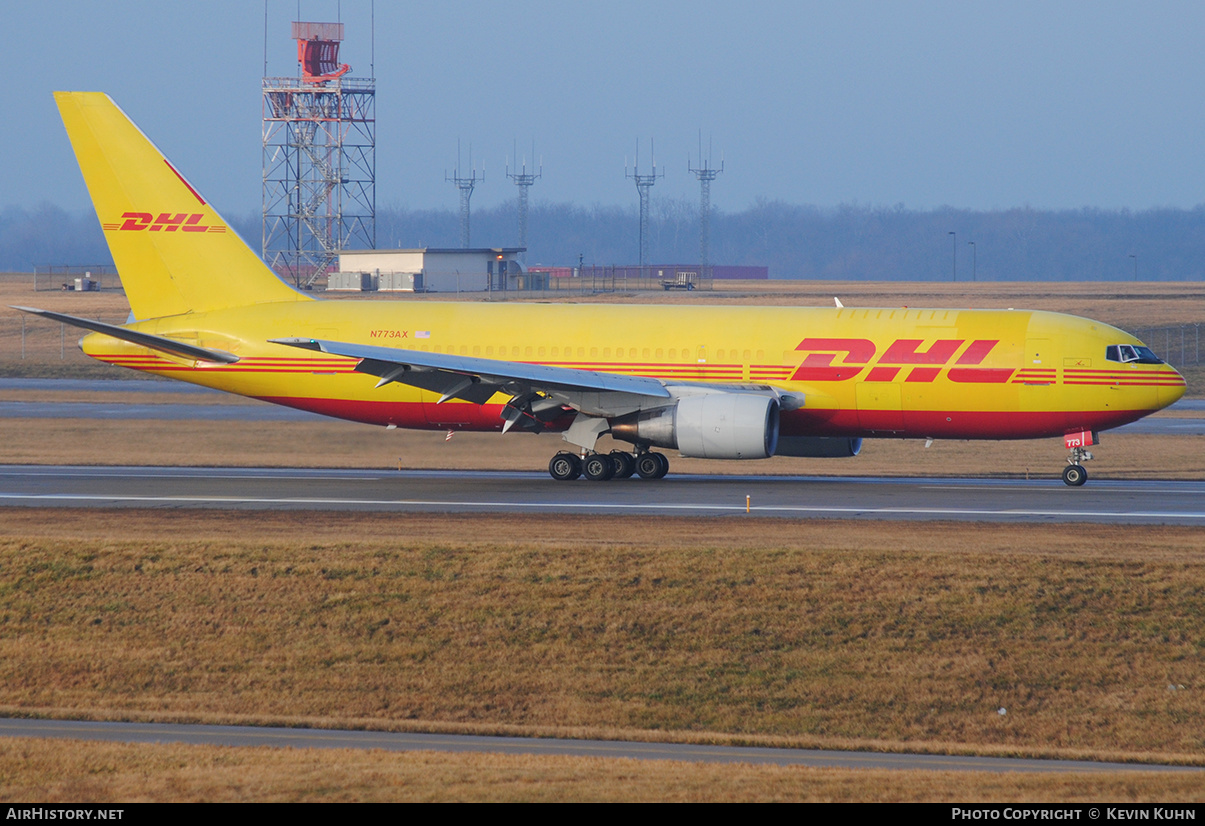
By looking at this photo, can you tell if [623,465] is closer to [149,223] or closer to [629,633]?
[629,633]

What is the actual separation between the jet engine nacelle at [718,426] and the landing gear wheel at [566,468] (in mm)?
2364

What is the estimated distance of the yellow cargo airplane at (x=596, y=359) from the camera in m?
31.2

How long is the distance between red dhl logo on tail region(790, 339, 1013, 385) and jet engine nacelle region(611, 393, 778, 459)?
6.89 feet

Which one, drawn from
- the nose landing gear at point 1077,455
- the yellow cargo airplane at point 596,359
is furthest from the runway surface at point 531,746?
the nose landing gear at point 1077,455

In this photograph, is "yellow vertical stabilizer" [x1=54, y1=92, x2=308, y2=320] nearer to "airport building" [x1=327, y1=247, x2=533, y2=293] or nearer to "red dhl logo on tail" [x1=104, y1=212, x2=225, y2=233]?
"red dhl logo on tail" [x1=104, y1=212, x2=225, y2=233]

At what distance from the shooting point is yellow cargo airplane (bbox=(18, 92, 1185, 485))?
3117 cm

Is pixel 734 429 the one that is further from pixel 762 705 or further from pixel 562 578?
pixel 762 705

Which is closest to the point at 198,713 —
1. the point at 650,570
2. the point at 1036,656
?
the point at 650,570

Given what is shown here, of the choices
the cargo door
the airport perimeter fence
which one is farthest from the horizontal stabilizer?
the airport perimeter fence

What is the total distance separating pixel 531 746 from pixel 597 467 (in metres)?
16.3

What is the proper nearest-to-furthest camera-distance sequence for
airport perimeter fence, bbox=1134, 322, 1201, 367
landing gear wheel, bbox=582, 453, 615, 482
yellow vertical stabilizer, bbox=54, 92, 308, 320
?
landing gear wheel, bbox=582, 453, 615, 482, yellow vertical stabilizer, bbox=54, 92, 308, 320, airport perimeter fence, bbox=1134, 322, 1201, 367

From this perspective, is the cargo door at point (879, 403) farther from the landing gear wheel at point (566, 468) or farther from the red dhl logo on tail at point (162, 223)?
the red dhl logo on tail at point (162, 223)

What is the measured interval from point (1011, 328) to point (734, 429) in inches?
302

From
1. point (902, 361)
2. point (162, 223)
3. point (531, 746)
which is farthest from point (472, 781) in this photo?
point (162, 223)
